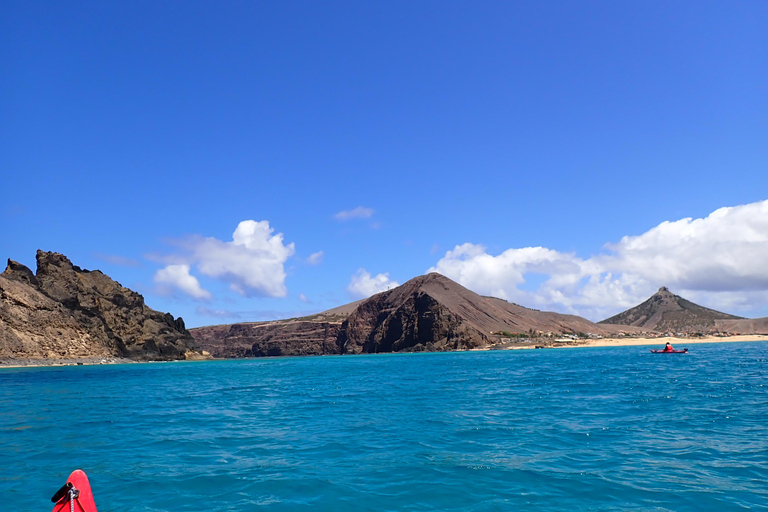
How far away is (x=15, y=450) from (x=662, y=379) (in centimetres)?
4358

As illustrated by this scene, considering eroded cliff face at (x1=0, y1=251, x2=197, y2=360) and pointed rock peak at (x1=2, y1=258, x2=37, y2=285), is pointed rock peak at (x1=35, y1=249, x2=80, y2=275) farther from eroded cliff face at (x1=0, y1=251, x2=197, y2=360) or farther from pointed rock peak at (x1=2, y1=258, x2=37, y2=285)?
pointed rock peak at (x1=2, y1=258, x2=37, y2=285)

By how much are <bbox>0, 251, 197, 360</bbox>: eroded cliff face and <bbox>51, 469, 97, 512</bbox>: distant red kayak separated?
406ft

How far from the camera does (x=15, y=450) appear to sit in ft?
57.2

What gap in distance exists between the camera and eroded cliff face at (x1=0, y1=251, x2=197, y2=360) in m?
110

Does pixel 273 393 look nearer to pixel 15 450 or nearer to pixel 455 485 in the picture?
pixel 15 450

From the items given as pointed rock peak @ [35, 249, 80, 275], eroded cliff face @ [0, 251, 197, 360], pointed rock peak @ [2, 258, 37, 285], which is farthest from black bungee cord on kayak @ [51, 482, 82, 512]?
pointed rock peak @ [35, 249, 80, 275]

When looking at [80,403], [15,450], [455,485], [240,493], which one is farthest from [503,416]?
[80,403]

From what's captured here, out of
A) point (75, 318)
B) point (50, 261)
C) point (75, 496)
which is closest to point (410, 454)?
point (75, 496)

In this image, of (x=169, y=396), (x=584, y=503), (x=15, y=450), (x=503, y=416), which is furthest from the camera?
(x=169, y=396)

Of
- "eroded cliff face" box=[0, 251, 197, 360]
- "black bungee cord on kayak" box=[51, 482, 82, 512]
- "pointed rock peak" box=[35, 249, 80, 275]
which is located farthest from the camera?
"pointed rock peak" box=[35, 249, 80, 275]

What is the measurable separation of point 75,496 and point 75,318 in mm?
141661

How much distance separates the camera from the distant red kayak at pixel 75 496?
8.43m

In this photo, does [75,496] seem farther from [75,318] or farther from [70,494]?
[75,318]

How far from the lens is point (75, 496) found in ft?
27.9
